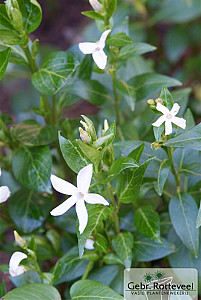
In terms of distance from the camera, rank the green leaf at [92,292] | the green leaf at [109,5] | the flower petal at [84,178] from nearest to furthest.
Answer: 1. the flower petal at [84,178]
2. the green leaf at [92,292]
3. the green leaf at [109,5]

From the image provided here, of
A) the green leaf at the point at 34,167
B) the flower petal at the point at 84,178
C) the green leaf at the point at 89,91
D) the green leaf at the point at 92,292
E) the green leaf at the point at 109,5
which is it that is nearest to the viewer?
the flower petal at the point at 84,178

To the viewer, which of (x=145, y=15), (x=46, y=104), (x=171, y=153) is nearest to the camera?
(x=171, y=153)

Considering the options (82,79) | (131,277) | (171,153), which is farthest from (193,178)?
(82,79)

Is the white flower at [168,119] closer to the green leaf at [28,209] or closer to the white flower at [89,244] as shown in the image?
the white flower at [89,244]

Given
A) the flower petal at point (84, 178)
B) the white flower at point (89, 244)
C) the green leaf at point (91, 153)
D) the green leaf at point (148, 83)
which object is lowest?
the white flower at point (89, 244)

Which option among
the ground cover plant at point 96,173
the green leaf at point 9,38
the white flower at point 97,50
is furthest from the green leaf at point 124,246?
the green leaf at point 9,38

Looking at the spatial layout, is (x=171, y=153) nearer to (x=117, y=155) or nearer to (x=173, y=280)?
(x=117, y=155)

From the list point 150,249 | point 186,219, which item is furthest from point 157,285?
point 186,219

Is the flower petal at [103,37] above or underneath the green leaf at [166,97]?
above

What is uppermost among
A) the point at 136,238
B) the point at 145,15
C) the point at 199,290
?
the point at 145,15
